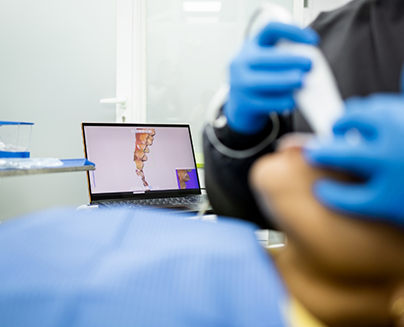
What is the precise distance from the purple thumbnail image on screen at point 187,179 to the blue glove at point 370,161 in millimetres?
1194

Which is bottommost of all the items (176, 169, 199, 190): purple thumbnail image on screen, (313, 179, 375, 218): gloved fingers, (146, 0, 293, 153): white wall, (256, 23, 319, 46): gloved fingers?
(176, 169, 199, 190): purple thumbnail image on screen

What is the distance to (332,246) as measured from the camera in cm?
24

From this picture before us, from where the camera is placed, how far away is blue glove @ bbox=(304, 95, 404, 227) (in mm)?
219

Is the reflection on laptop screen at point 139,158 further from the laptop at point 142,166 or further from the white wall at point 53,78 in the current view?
the white wall at point 53,78

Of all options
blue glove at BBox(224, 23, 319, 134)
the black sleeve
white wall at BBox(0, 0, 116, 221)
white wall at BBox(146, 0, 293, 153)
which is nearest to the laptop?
white wall at BBox(146, 0, 293, 153)

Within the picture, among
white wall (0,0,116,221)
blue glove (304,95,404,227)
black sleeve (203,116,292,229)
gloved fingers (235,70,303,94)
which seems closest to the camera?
blue glove (304,95,404,227)

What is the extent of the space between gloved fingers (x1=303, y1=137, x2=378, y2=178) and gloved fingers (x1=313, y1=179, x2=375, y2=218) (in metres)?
0.01

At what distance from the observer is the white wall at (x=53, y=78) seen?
1578 mm

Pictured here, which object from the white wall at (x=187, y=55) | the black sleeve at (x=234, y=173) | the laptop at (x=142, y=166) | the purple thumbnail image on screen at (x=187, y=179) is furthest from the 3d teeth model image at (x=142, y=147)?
the black sleeve at (x=234, y=173)

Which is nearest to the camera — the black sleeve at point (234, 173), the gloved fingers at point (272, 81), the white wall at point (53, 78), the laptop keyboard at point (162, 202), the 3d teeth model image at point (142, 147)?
the gloved fingers at point (272, 81)

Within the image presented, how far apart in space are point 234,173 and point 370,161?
0.91 feet

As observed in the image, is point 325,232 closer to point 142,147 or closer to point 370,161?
point 370,161

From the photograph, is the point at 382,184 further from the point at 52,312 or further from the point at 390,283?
the point at 52,312

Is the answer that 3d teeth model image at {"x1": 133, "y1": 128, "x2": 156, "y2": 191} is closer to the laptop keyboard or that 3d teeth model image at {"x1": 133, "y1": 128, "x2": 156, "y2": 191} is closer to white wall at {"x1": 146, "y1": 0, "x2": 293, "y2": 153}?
the laptop keyboard
